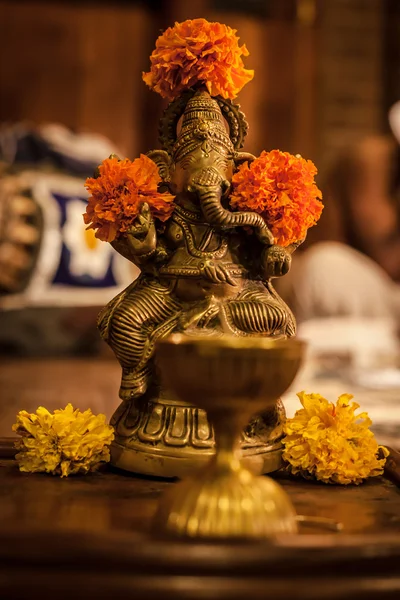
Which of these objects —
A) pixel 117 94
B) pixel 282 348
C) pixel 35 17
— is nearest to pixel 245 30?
pixel 117 94

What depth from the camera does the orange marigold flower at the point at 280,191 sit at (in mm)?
931

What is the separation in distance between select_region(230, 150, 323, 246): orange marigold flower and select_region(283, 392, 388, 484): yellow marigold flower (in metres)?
0.21

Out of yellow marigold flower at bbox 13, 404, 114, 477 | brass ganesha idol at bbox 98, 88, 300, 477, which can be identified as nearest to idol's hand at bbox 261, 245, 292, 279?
brass ganesha idol at bbox 98, 88, 300, 477

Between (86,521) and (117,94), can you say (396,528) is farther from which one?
(117,94)

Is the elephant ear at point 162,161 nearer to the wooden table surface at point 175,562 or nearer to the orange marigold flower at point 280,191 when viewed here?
the orange marigold flower at point 280,191

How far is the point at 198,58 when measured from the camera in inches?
37.0

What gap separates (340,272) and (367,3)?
1616 millimetres

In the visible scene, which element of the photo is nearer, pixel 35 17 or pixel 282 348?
pixel 282 348

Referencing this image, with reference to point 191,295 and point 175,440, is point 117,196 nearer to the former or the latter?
point 191,295

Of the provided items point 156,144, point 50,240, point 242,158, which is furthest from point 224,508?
point 156,144

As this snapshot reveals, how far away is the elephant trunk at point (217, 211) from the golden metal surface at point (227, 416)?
0.28 meters

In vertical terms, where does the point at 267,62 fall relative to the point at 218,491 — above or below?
above

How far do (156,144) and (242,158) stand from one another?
2.81 m

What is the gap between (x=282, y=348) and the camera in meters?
0.64
